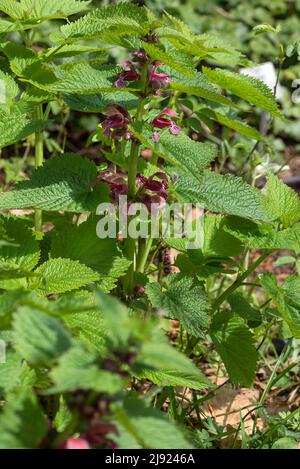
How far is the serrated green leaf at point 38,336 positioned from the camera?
3.17ft

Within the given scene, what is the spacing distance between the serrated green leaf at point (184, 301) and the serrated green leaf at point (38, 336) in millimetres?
490

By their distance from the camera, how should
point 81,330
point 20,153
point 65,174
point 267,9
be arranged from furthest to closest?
point 267,9 < point 20,153 < point 65,174 < point 81,330

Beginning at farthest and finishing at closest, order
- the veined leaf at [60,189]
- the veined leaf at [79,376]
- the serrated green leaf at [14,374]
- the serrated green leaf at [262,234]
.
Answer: the serrated green leaf at [262,234], the veined leaf at [60,189], the serrated green leaf at [14,374], the veined leaf at [79,376]

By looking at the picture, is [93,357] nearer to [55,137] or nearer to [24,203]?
[24,203]

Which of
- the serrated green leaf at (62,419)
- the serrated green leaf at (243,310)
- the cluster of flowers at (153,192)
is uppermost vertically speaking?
the cluster of flowers at (153,192)

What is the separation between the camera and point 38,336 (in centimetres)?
98

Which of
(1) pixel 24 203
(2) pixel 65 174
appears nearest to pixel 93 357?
(1) pixel 24 203

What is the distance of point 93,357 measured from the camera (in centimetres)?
96

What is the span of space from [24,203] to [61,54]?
1.51ft

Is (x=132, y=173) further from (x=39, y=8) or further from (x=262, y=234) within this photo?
(x=39, y=8)

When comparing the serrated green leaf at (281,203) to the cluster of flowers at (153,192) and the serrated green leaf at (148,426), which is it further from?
the serrated green leaf at (148,426)

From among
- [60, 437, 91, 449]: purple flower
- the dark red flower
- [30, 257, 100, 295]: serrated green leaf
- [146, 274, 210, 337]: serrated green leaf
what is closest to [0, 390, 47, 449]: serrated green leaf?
[60, 437, 91, 449]: purple flower

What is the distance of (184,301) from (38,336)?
23.4 inches

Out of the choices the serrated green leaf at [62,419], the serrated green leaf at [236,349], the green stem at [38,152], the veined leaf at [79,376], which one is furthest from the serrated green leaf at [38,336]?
the green stem at [38,152]
